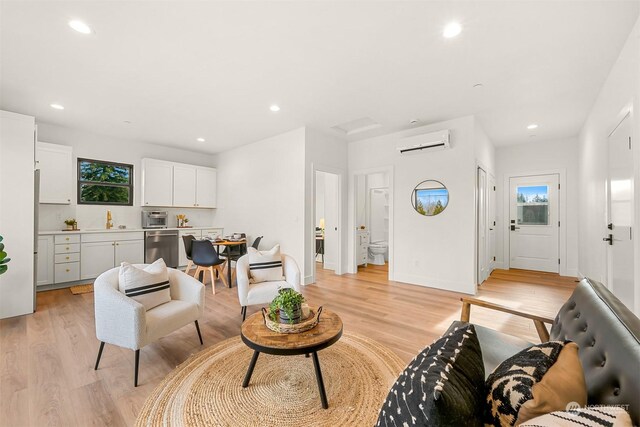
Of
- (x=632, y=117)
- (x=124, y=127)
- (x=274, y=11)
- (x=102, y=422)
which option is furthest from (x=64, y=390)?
(x=632, y=117)

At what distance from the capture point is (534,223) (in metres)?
5.84

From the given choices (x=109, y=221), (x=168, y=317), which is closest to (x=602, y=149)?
(x=168, y=317)

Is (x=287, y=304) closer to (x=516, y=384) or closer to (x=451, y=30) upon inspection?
(x=516, y=384)

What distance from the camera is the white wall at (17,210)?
321 centimetres

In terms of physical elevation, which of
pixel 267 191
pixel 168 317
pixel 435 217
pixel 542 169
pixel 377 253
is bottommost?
pixel 377 253

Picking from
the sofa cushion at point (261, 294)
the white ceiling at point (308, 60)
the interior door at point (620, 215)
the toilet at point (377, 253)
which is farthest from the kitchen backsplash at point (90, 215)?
the interior door at point (620, 215)

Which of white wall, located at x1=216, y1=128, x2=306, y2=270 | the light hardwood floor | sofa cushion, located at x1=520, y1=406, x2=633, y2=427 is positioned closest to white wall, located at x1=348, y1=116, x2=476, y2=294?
the light hardwood floor

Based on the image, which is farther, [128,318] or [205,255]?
[205,255]

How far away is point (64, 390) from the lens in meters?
1.88

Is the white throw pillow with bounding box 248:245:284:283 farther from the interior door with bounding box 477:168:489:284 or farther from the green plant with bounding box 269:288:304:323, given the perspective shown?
the interior door with bounding box 477:168:489:284

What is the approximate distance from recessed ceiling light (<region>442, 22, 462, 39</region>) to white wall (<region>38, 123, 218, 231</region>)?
5.83 metres

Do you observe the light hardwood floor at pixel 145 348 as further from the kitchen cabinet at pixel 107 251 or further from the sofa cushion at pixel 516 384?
the sofa cushion at pixel 516 384

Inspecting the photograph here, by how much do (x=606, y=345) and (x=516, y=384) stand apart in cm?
37

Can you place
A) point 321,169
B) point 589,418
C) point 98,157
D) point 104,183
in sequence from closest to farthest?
point 589,418 < point 321,169 < point 98,157 < point 104,183
